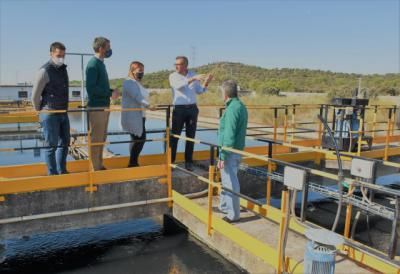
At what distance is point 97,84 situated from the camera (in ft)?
17.6

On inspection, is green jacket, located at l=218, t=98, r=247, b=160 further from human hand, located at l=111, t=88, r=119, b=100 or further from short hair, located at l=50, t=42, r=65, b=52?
short hair, located at l=50, t=42, r=65, b=52

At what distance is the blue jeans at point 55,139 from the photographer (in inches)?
197

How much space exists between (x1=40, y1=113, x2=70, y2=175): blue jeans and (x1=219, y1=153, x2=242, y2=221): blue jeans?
89.2 inches

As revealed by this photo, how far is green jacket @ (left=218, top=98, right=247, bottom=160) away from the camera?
14.3ft

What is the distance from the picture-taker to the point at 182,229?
264 inches

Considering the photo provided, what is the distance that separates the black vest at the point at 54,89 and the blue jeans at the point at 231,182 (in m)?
2.38

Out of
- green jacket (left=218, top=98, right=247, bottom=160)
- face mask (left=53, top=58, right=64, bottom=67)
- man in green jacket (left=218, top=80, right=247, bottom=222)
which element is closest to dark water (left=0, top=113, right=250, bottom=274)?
man in green jacket (left=218, top=80, right=247, bottom=222)

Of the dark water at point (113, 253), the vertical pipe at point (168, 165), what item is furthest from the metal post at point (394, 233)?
the vertical pipe at point (168, 165)

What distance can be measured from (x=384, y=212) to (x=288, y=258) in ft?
3.37

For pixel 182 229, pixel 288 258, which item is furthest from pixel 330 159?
pixel 288 258

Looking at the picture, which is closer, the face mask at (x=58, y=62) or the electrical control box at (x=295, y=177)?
the electrical control box at (x=295, y=177)

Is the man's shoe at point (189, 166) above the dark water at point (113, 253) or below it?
above

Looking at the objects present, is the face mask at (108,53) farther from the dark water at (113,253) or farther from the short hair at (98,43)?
the dark water at (113,253)

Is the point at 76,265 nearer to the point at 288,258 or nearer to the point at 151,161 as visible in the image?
the point at 151,161
